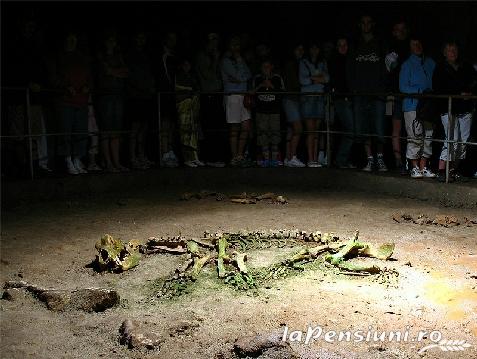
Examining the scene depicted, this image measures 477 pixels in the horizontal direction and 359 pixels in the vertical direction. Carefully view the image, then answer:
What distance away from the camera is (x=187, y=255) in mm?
6043

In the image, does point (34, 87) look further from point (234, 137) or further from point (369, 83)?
point (369, 83)

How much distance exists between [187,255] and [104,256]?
76 centimetres

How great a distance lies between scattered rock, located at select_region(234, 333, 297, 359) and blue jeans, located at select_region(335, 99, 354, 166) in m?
6.35

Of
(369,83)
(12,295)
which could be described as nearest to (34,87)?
(12,295)

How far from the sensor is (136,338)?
4043 millimetres

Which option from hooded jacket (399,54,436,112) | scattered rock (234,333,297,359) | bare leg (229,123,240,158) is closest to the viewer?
scattered rock (234,333,297,359)

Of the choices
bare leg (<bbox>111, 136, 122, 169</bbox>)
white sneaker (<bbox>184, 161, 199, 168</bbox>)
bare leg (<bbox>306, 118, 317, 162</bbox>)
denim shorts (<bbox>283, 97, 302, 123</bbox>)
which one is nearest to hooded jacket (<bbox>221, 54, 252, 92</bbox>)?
denim shorts (<bbox>283, 97, 302, 123</bbox>)

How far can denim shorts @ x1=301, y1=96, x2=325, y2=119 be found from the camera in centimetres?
1009

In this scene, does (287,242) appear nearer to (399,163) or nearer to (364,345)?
(364,345)

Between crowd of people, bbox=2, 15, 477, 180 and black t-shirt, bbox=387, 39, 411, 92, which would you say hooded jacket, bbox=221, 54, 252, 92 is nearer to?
crowd of people, bbox=2, 15, 477, 180

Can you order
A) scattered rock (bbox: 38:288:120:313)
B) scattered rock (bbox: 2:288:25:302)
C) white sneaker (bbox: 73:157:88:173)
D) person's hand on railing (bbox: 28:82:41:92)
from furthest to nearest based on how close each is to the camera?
white sneaker (bbox: 73:157:88:173) → person's hand on railing (bbox: 28:82:41:92) → scattered rock (bbox: 2:288:25:302) → scattered rock (bbox: 38:288:120:313)

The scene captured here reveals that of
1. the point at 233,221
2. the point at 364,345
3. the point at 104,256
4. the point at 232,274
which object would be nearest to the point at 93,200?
the point at 233,221

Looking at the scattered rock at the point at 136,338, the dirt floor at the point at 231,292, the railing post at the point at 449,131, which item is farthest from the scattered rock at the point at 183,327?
the railing post at the point at 449,131

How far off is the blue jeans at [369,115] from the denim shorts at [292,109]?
91 cm
